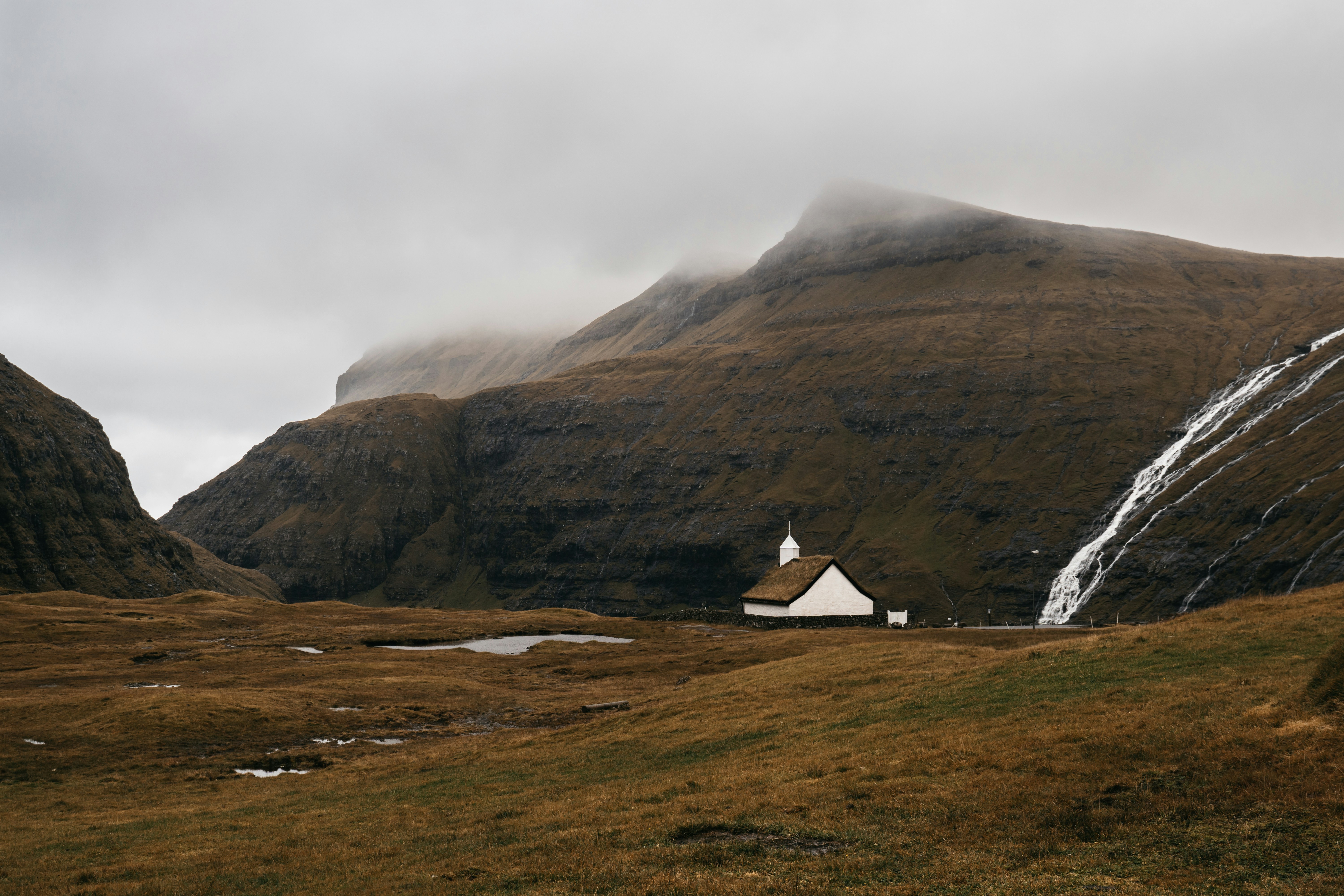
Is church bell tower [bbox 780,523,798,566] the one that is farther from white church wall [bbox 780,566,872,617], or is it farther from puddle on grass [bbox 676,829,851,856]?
puddle on grass [bbox 676,829,851,856]

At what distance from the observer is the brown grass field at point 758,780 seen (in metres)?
16.2

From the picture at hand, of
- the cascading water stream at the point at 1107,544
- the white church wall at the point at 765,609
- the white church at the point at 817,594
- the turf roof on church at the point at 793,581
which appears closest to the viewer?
the white church at the point at 817,594

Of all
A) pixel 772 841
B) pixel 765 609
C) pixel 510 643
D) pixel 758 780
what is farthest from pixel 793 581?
pixel 772 841

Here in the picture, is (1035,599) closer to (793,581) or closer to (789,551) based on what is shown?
(789,551)

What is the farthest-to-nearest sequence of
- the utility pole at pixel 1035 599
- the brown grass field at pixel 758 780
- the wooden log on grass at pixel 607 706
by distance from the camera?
the utility pole at pixel 1035 599 → the wooden log on grass at pixel 607 706 → the brown grass field at pixel 758 780

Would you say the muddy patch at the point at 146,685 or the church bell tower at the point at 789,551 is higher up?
the church bell tower at the point at 789,551

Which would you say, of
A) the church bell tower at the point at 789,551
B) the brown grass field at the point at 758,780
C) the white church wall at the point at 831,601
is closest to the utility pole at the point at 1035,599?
the church bell tower at the point at 789,551

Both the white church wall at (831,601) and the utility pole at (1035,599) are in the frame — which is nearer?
the white church wall at (831,601)

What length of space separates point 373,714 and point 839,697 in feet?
93.8

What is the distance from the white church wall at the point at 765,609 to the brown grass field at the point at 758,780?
43.6 meters

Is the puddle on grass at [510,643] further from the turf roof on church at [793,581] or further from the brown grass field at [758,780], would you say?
the brown grass field at [758,780]

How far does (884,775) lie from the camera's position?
2275cm

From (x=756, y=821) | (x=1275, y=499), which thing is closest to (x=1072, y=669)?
(x=756, y=821)

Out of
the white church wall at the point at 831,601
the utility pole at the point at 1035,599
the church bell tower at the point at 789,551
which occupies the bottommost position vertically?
the utility pole at the point at 1035,599
